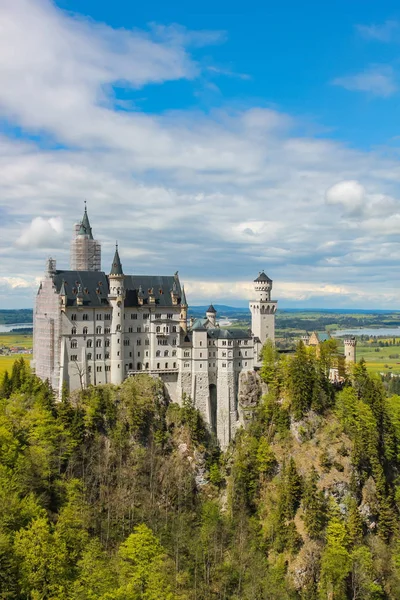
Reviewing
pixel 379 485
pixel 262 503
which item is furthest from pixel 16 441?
pixel 379 485

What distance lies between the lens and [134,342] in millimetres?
102750

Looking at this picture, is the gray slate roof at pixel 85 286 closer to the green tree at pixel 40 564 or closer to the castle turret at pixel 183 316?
the castle turret at pixel 183 316

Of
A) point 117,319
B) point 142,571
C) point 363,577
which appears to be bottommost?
point 363,577

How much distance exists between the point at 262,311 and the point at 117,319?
2748 cm

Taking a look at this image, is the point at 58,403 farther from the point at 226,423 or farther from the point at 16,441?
the point at 226,423

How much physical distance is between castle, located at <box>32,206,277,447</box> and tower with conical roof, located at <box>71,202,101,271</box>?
19355mm

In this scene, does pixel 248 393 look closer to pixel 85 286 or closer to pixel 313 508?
pixel 313 508

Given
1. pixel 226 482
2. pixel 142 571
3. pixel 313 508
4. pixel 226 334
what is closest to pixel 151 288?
pixel 226 334

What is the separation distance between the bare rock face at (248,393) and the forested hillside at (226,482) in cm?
138

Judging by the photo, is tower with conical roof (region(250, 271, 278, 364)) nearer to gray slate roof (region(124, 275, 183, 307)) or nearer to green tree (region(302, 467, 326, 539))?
gray slate roof (region(124, 275, 183, 307))

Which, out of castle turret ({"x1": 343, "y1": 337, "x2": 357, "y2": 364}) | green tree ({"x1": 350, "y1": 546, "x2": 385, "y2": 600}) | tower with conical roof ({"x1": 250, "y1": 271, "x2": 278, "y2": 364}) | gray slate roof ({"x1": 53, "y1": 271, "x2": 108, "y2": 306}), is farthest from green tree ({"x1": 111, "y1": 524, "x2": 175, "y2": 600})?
castle turret ({"x1": 343, "y1": 337, "x2": 357, "y2": 364})

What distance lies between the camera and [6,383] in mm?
91812

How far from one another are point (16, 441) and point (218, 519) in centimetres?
3384

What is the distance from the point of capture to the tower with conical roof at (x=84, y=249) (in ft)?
399
